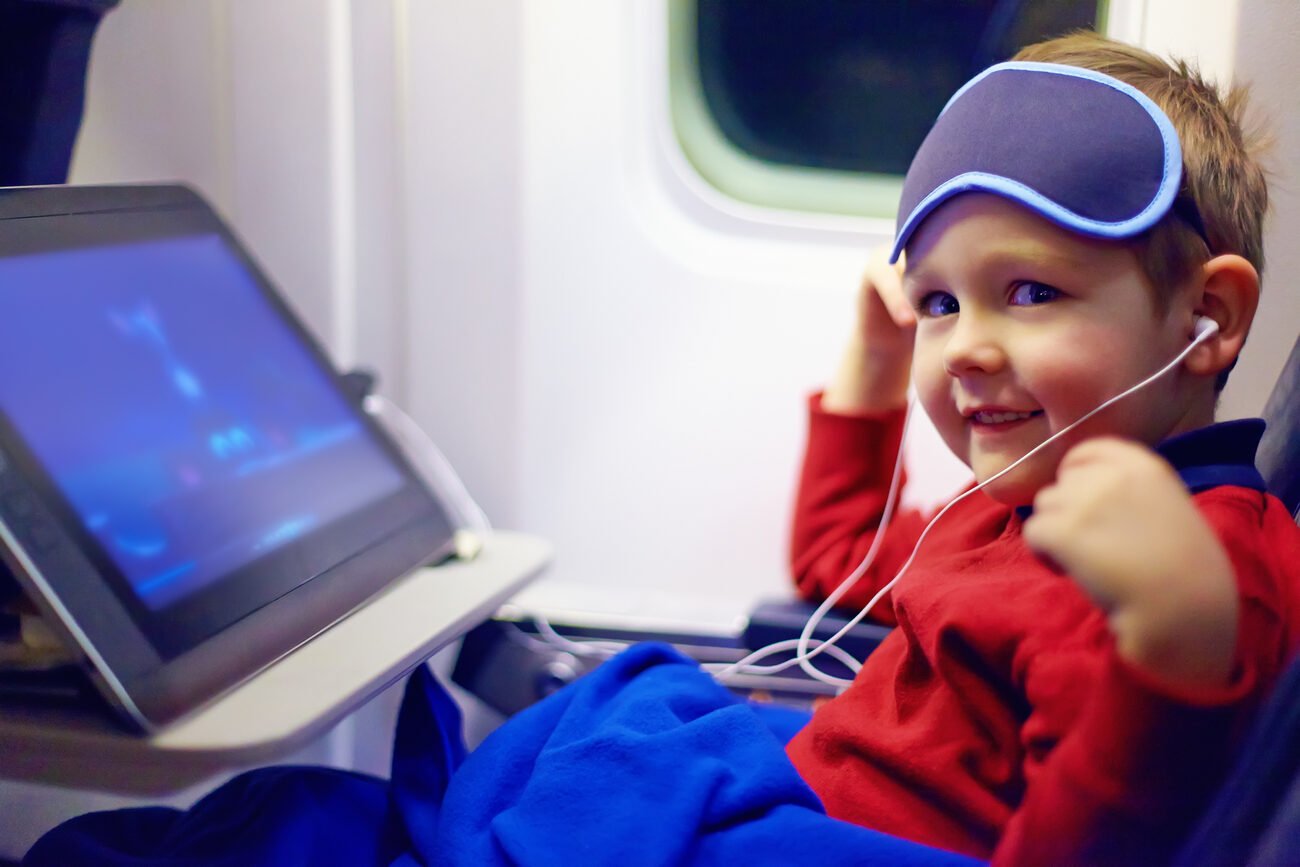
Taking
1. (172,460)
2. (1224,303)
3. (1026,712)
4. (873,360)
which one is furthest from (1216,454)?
(172,460)

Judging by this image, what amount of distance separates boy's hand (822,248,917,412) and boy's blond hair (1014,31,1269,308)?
0.29 metres

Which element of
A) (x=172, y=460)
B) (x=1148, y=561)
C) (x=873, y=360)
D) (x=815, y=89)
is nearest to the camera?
(x=1148, y=561)

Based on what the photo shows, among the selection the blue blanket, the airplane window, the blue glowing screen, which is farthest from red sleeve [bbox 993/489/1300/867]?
the airplane window

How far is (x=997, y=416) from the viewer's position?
73cm

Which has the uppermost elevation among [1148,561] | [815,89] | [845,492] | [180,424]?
[815,89]

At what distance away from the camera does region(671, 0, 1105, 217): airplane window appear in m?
1.33

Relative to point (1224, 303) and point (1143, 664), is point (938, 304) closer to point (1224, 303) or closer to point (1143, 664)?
point (1224, 303)

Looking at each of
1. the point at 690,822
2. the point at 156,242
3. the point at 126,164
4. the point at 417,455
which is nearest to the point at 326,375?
the point at 156,242

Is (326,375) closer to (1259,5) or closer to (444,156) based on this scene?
(444,156)

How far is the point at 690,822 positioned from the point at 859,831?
97 mm

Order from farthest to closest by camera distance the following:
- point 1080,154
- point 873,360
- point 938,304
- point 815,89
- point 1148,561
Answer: point 815,89, point 873,360, point 938,304, point 1080,154, point 1148,561

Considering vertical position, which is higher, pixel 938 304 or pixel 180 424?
pixel 938 304

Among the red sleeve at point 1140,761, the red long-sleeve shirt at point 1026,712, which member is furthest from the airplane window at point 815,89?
the red sleeve at point 1140,761

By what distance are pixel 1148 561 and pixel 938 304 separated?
294 millimetres
